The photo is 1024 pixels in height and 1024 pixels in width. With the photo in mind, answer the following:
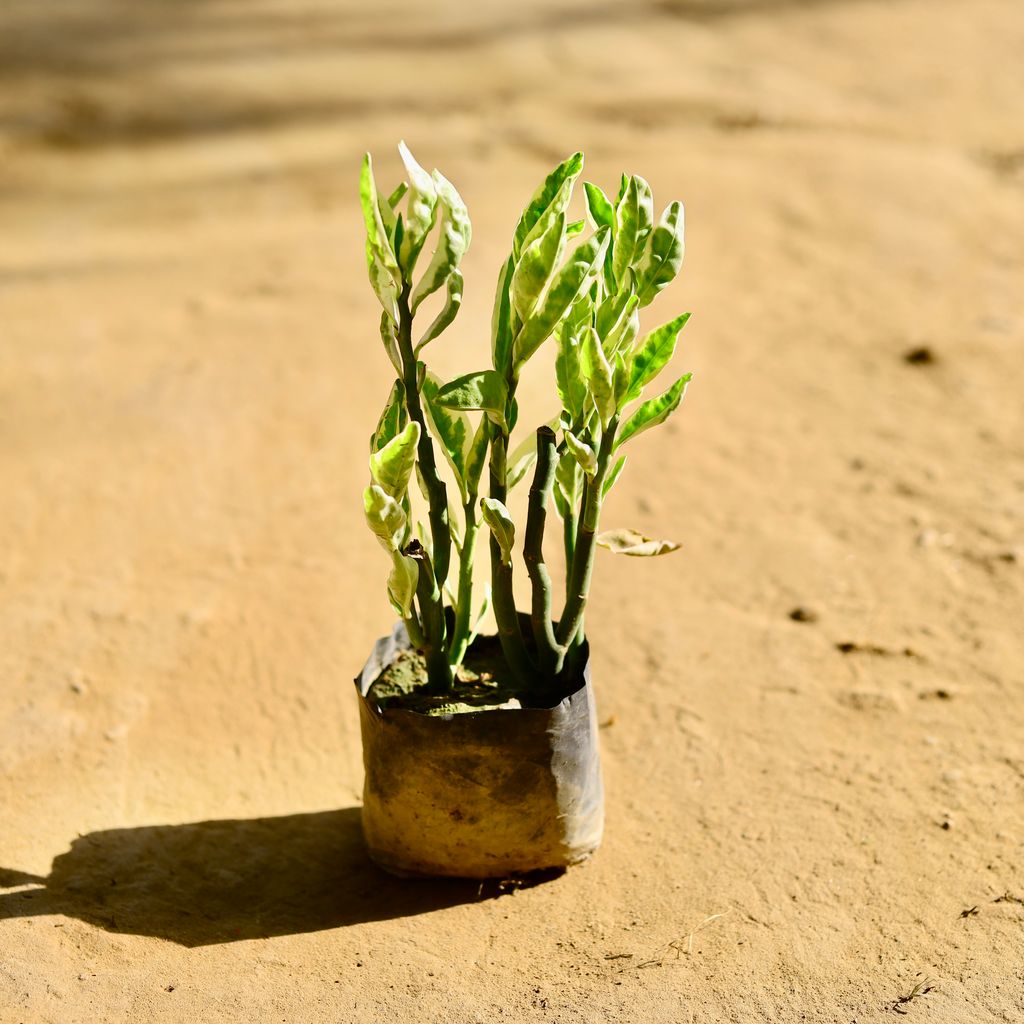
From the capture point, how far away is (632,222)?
188 cm

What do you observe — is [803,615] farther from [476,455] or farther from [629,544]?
[476,455]

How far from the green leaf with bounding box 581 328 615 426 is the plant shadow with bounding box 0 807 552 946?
80cm

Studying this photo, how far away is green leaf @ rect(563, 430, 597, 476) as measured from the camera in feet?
6.03

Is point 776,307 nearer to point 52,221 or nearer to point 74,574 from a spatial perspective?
point 74,574

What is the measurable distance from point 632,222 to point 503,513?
0.46 m

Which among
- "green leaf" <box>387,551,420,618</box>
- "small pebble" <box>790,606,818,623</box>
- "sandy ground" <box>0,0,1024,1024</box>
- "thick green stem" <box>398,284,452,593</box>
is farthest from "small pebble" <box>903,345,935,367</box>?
"green leaf" <box>387,551,420,618</box>

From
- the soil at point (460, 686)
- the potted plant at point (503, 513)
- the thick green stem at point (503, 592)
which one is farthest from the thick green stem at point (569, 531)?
the soil at point (460, 686)

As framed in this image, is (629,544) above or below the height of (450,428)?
below

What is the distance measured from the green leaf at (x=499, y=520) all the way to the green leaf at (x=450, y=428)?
0.40 feet

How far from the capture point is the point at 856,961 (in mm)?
1939

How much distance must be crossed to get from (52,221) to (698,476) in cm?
262

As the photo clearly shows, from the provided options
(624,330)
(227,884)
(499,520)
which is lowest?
(227,884)

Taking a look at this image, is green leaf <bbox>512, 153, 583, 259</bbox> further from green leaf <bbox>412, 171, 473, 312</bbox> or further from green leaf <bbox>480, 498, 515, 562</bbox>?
green leaf <bbox>480, 498, 515, 562</bbox>

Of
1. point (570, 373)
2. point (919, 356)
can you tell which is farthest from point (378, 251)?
point (919, 356)
